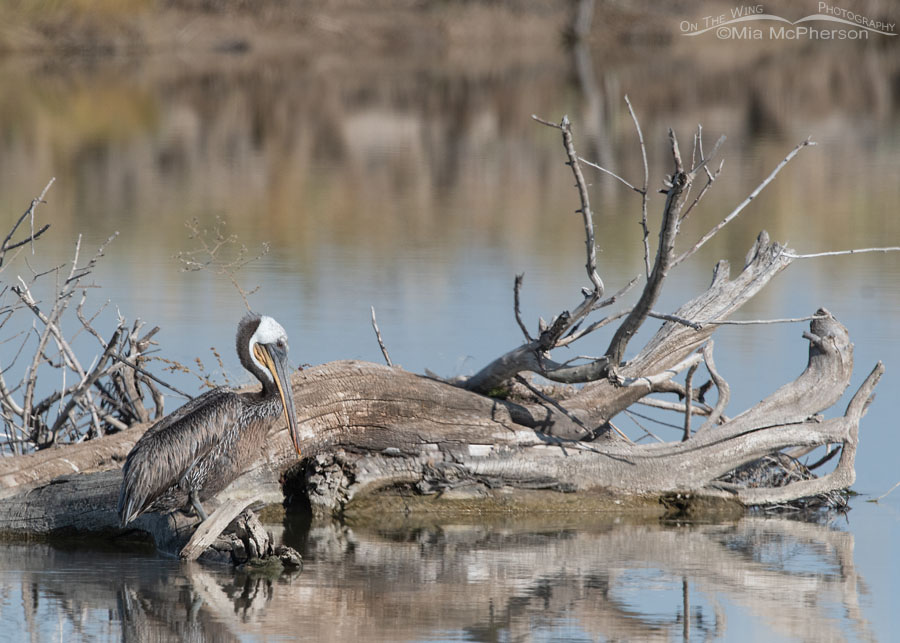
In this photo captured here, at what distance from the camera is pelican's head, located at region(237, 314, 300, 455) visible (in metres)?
6.05

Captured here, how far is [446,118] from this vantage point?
2639 cm

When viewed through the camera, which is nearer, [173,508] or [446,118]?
[173,508]

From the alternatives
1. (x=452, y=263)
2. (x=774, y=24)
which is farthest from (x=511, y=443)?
(x=774, y=24)

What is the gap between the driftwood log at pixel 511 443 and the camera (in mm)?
6398

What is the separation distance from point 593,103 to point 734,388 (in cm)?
1947

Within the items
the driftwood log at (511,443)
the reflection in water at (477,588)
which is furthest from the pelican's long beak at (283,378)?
the reflection in water at (477,588)

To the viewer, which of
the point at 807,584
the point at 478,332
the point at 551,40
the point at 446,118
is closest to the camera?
the point at 807,584

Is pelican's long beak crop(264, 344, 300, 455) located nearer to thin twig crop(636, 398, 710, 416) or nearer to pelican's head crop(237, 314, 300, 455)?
pelican's head crop(237, 314, 300, 455)

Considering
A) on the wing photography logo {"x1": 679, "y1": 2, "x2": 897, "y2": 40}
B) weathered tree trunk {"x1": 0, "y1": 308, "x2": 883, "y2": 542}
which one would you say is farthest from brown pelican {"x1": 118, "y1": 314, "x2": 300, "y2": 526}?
on the wing photography logo {"x1": 679, "y1": 2, "x2": 897, "y2": 40}

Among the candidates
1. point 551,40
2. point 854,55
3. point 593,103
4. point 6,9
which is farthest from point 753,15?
point 6,9

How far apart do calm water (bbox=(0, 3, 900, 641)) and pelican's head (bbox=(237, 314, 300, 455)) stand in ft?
2.28

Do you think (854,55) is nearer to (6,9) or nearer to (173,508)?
(6,9)

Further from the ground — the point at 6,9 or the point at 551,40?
the point at 551,40

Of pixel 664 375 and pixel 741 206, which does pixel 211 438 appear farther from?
pixel 741 206
